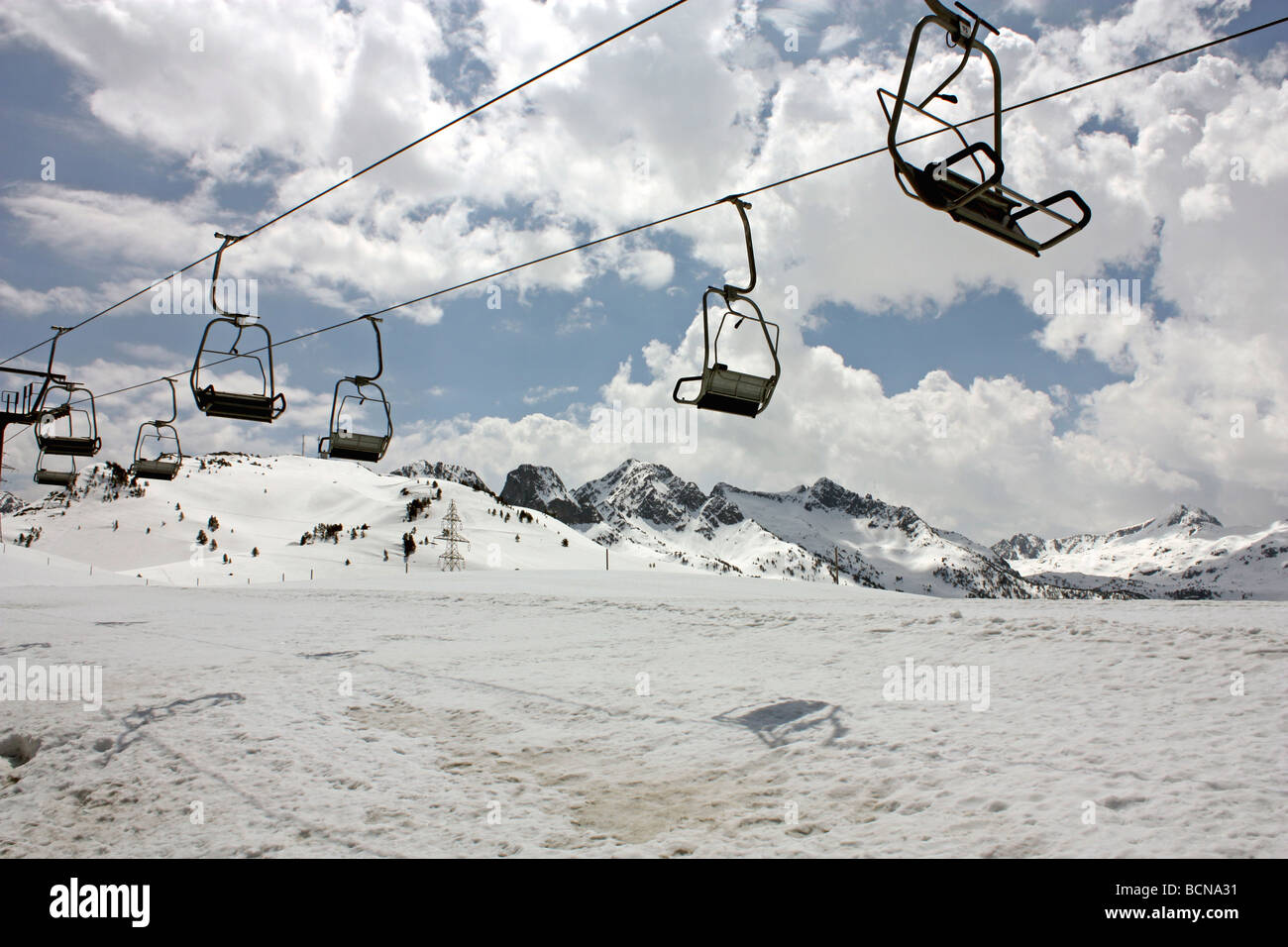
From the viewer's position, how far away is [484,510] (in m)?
140

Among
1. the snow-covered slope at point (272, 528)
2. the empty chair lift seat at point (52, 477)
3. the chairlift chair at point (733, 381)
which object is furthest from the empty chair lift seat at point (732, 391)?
the snow-covered slope at point (272, 528)

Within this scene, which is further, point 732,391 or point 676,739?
point 732,391

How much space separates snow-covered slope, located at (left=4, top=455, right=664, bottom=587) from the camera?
101 meters

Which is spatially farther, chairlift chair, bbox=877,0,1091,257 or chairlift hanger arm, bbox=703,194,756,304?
chairlift hanger arm, bbox=703,194,756,304

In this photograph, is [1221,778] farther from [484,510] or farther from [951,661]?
[484,510]

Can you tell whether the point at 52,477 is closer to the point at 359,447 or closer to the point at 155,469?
the point at 155,469

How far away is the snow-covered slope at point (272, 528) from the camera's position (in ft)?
330

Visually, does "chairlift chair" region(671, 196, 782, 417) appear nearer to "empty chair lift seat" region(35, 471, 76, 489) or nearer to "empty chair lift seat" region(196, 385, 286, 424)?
"empty chair lift seat" region(196, 385, 286, 424)

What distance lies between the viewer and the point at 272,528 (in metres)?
141

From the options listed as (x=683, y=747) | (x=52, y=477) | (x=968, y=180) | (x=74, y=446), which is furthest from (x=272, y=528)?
(x=968, y=180)

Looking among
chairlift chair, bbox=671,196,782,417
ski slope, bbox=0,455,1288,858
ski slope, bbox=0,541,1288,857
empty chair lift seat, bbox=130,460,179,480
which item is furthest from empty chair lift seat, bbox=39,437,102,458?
chairlift chair, bbox=671,196,782,417

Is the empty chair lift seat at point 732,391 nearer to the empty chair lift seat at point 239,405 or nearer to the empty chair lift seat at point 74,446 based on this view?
the empty chair lift seat at point 239,405
